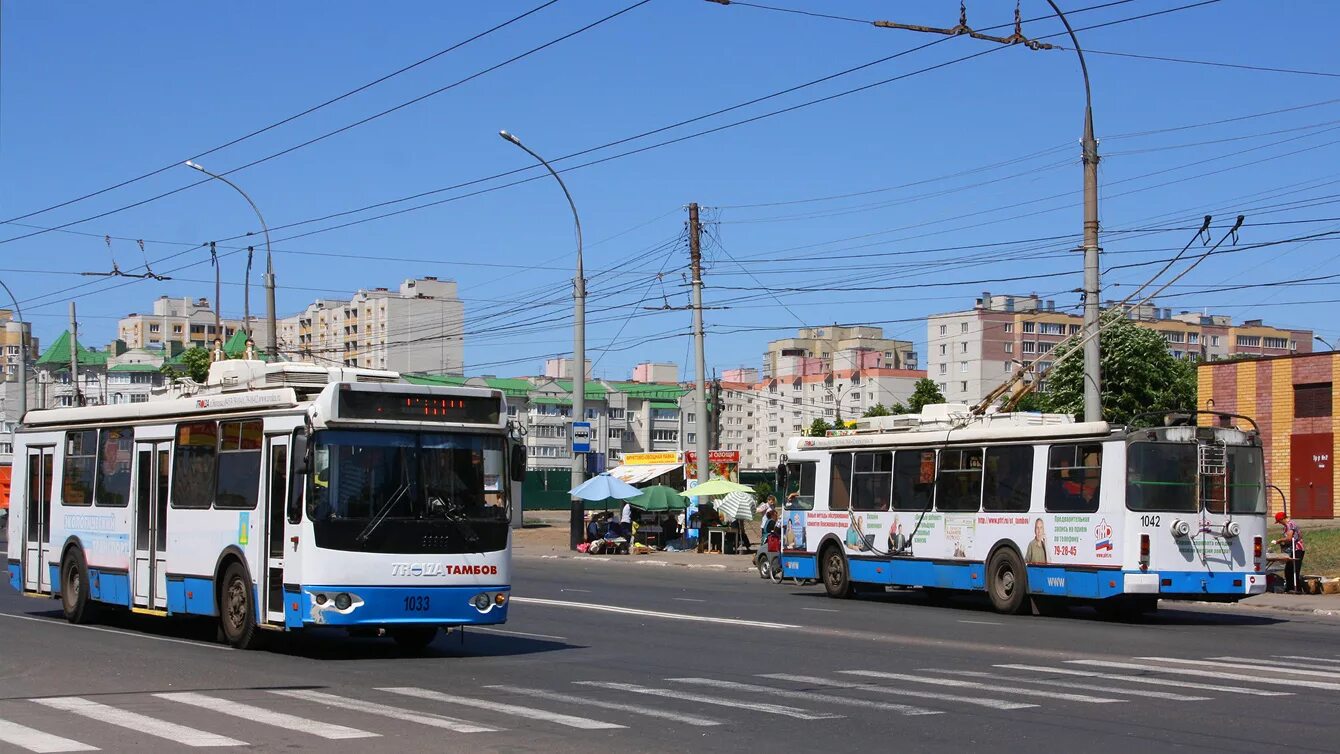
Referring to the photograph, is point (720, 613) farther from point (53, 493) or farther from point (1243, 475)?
point (53, 493)

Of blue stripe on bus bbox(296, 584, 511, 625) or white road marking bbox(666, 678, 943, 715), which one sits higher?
blue stripe on bus bbox(296, 584, 511, 625)

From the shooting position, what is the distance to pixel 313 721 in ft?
35.2

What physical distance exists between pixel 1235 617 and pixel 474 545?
13.2 m

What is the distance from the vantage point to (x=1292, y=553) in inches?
1024

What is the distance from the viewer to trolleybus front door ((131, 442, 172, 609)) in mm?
17562

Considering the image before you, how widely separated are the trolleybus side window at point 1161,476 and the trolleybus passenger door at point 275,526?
1122cm

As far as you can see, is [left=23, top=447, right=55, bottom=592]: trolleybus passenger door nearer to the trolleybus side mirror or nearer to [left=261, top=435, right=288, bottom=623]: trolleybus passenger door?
[left=261, top=435, right=288, bottom=623]: trolleybus passenger door

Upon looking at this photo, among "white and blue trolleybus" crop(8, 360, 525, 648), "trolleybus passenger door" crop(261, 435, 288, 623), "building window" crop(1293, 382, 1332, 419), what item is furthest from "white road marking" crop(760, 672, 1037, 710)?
"building window" crop(1293, 382, 1332, 419)

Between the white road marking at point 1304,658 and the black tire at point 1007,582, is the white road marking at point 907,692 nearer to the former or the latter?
the white road marking at point 1304,658

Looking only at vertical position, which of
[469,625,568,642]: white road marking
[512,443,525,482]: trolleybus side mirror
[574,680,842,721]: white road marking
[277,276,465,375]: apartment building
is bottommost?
[469,625,568,642]: white road marking

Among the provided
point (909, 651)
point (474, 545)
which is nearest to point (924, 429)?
point (909, 651)

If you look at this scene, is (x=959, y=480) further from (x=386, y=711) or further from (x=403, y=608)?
(x=386, y=711)

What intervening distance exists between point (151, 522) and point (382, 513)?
13.6ft

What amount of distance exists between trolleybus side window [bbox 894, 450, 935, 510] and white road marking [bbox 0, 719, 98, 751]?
1646cm
